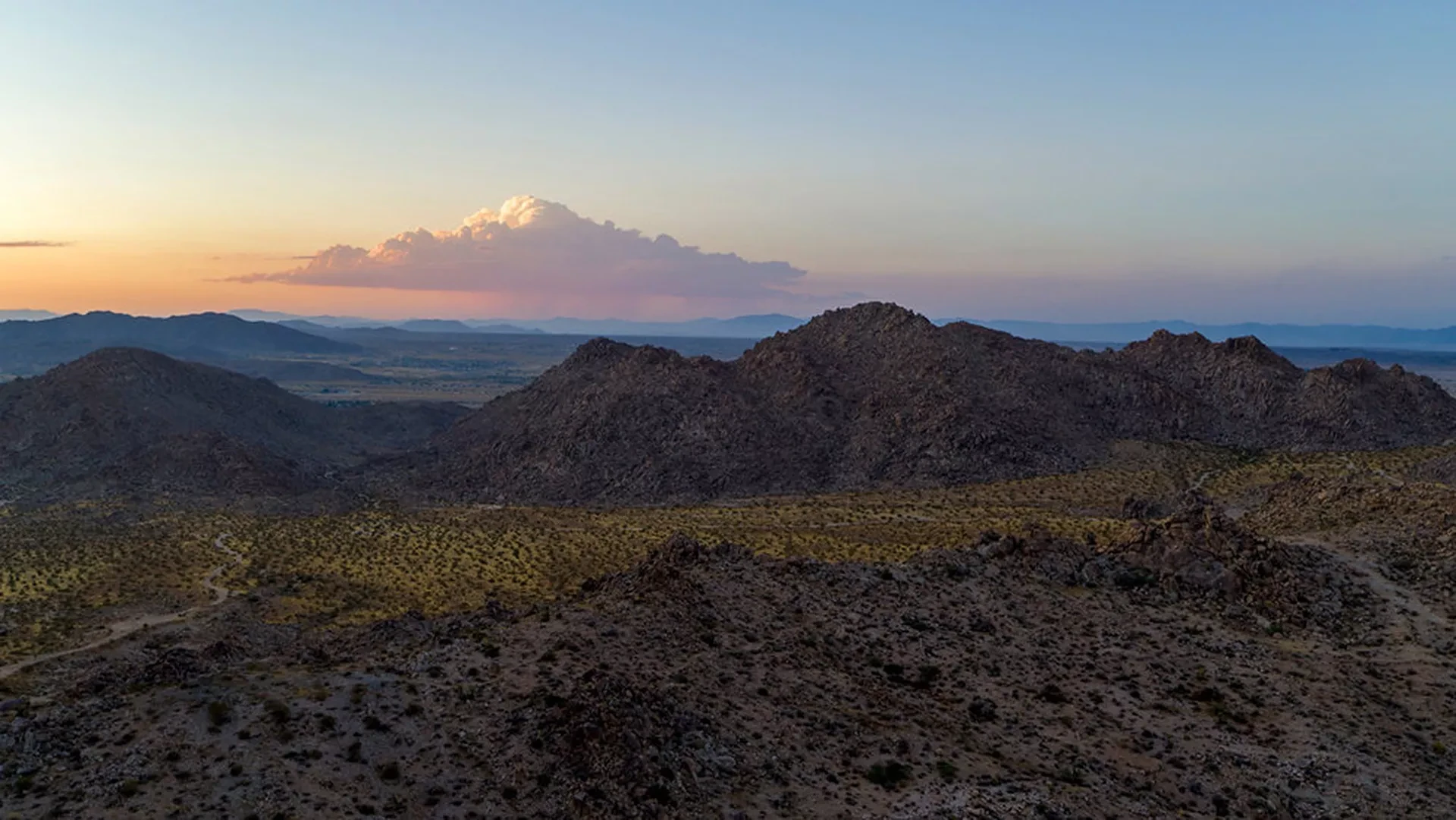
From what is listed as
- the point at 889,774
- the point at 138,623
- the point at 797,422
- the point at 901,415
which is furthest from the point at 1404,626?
the point at 797,422

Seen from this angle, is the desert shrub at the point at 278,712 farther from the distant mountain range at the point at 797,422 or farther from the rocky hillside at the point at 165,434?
the rocky hillside at the point at 165,434

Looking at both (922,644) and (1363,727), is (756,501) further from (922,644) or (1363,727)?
(1363,727)

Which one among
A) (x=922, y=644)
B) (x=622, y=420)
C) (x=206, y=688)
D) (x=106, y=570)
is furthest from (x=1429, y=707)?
(x=622, y=420)

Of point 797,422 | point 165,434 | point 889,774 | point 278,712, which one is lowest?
point 165,434

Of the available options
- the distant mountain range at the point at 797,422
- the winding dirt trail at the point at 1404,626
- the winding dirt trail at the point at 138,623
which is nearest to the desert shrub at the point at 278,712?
the winding dirt trail at the point at 138,623

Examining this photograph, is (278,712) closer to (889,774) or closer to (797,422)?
(889,774)
